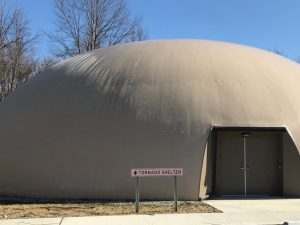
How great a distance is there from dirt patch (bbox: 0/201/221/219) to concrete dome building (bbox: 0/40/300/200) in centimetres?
95

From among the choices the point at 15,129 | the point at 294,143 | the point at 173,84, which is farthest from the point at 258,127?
the point at 15,129

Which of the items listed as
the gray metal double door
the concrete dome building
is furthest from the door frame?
the gray metal double door

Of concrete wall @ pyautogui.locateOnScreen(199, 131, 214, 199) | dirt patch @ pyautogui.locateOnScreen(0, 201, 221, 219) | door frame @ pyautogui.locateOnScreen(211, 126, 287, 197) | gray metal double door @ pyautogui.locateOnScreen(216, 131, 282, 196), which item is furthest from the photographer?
gray metal double door @ pyautogui.locateOnScreen(216, 131, 282, 196)

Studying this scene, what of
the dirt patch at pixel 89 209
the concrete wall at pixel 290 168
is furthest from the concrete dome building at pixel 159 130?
Result: the dirt patch at pixel 89 209

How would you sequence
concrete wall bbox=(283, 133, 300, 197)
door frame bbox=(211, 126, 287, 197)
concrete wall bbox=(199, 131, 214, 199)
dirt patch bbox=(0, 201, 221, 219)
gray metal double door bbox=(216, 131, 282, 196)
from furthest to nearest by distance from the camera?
gray metal double door bbox=(216, 131, 282, 196) → concrete wall bbox=(283, 133, 300, 197) → door frame bbox=(211, 126, 287, 197) → concrete wall bbox=(199, 131, 214, 199) → dirt patch bbox=(0, 201, 221, 219)

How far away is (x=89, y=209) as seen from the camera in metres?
13.6

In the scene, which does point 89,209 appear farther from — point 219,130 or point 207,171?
point 219,130

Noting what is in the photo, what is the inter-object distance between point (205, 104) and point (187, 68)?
149 centimetres

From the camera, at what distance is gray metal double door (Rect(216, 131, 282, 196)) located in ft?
53.5

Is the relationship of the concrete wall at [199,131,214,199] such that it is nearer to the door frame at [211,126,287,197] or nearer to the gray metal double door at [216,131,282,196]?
the door frame at [211,126,287,197]

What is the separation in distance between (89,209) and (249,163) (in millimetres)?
5571

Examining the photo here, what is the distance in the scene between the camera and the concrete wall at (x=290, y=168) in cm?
1596

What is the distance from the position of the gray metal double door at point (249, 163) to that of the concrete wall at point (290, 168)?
0.69ft

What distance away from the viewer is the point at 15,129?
56.3 ft
